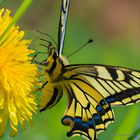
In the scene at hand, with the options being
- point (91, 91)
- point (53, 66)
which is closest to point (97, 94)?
point (91, 91)

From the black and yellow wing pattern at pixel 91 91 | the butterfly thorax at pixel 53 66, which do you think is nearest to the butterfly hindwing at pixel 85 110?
the black and yellow wing pattern at pixel 91 91

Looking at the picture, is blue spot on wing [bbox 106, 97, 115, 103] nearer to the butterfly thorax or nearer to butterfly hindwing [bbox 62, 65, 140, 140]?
butterfly hindwing [bbox 62, 65, 140, 140]

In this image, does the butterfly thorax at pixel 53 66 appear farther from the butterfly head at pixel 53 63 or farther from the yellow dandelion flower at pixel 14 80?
the yellow dandelion flower at pixel 14 80

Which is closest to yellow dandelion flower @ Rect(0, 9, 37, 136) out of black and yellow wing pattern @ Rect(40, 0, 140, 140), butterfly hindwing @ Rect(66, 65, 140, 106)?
black and yellow wing pattern @ Rect(40, 0, 140, 140)

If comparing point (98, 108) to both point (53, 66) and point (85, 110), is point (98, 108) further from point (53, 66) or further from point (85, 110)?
point (53, 66)

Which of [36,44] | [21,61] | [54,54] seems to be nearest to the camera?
[21,61]

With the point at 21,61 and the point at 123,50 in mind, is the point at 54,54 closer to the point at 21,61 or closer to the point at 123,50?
the point at 21,61

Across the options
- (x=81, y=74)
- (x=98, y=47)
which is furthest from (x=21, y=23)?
(x=81, y=74)
